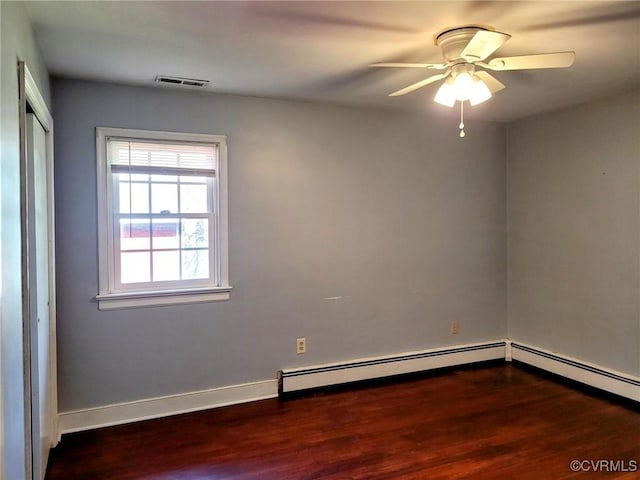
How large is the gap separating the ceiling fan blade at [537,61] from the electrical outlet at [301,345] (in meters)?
2.41

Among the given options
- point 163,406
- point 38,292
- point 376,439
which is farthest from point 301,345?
point 38,292

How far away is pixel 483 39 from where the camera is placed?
1.88 meters

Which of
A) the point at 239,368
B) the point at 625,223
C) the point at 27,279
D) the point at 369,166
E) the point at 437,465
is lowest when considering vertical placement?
the point at 437,465

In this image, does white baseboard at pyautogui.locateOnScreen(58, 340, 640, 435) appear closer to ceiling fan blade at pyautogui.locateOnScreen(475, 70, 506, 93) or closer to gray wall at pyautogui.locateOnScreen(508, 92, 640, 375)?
gray wall at pyautogui.locateOnScreen(508, 92, 640, 375)

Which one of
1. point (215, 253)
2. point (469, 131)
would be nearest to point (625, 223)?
point (469, 131)

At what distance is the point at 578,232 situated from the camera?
144 inches

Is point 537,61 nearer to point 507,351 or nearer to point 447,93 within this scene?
point 447,93

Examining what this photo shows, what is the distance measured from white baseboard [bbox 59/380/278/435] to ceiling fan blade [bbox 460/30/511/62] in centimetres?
268

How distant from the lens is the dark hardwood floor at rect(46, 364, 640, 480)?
7.97 feet

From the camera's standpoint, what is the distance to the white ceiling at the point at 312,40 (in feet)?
6.34

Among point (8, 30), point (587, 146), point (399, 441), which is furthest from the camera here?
point (587, 146)

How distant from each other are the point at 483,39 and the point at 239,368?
8.96 ft

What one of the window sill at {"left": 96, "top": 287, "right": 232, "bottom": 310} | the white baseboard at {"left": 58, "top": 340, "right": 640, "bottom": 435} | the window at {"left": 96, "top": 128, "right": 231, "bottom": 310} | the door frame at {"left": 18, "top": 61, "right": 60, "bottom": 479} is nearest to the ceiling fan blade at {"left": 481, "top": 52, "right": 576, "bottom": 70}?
the window at {"left": 96, "top": 128, "right": 231, "bottom": 310}

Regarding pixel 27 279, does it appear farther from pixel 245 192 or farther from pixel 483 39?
pixel 483 39
